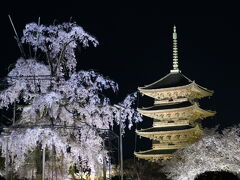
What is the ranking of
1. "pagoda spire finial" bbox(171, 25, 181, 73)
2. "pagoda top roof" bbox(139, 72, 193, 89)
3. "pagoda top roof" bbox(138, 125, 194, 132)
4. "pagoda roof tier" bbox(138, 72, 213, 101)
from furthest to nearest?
"pagoda spire finial" bbox(171, 25, 181, 73) → "pagoda top roof" bbox(139, 72, 193, 89) → "pagoda roof tier" bbox(138, 72, 213, 101) → "pagoda top roof" bbox(138, 125, 194, 132)

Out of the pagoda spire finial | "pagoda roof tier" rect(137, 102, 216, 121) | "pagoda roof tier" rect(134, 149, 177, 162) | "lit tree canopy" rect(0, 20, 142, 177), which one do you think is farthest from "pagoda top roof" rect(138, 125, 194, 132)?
"lit tree canopy" rect(0, 20, 142, 177)

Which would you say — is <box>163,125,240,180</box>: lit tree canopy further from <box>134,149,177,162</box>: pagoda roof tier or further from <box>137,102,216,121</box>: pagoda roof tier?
<box>137,102,216,121</box>: pagoda roof tier

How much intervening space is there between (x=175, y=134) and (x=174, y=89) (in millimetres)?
4596

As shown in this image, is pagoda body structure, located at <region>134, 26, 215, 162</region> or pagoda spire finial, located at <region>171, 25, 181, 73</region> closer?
pagoda body structure, located at <region>134, 26, 215, 162</region>

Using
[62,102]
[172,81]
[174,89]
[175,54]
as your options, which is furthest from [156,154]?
[62,102]

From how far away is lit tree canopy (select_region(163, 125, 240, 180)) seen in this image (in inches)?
1204

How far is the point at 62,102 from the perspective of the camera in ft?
73.8

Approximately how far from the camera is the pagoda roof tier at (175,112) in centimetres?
4615

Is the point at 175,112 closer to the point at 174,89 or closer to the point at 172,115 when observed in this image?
the point at 172,115

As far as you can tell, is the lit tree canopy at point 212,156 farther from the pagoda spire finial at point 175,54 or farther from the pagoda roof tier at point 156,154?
the pagoda spire finial at point 175,54

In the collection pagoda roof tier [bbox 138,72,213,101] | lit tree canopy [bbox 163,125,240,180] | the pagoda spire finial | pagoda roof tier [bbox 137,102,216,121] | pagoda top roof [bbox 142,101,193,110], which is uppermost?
the pagoda spire finial

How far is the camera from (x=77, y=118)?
23.1 meters

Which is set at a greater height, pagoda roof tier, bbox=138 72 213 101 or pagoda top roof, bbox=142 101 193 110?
pagoda roof tier, bbox=138 72 213 101

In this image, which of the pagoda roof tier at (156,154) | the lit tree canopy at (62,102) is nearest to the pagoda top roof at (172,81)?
the pagoda roof tier at (156,154)
